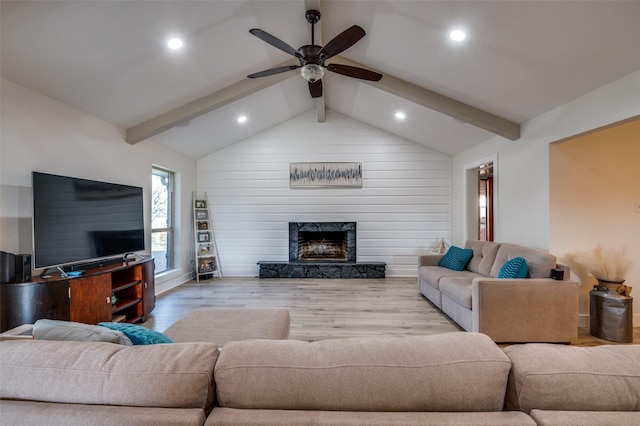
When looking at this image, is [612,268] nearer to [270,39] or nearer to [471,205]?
[471,205]

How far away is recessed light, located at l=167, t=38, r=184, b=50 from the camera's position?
280cm

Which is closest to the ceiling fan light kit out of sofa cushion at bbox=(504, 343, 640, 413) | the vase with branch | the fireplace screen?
sofa cushion at bbox=(504, 343, 640, 413)

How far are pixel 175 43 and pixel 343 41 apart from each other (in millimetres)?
1631

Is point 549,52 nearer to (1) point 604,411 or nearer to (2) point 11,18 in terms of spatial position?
(1) point 604,411

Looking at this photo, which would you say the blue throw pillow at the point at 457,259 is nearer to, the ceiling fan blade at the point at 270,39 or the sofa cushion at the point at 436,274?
the sofa cushion at the point at 436,274

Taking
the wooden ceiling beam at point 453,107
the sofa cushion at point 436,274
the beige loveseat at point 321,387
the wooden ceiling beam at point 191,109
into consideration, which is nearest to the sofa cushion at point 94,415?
the beige loveseat at point 321,387

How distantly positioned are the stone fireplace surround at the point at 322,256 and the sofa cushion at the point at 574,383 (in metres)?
4.95

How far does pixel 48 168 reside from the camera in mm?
2869

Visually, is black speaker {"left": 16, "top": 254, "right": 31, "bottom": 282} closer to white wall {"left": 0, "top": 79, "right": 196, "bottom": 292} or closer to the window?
white wall {"left": 0, "top": 79, "right": 196, "bottom": 292}

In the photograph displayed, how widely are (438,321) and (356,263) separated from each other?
2519 millimetres

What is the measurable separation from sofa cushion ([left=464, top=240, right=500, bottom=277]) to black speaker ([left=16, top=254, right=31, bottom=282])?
478 centimetres

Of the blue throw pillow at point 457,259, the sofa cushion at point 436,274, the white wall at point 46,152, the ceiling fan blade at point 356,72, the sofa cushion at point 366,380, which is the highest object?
the ceiling fan blade at point 356,72

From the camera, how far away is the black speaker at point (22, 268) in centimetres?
234

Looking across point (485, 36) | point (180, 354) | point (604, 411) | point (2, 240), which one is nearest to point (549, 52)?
point (485, 36)
